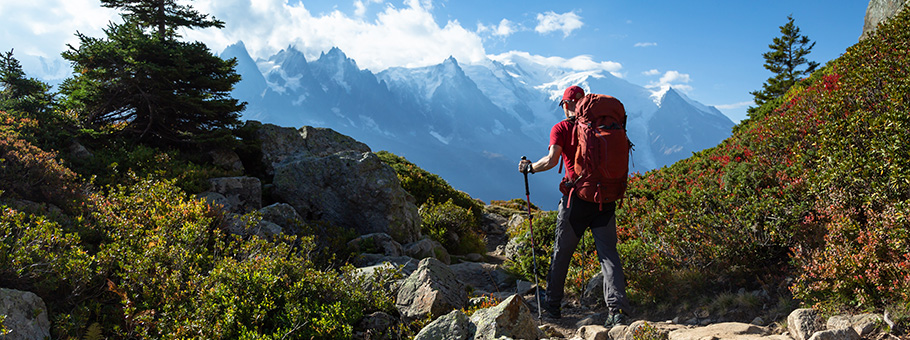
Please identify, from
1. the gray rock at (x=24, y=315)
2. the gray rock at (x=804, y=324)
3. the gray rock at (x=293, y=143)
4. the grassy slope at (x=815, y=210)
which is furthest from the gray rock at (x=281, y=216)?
the gray rock at (x=804, y=324)

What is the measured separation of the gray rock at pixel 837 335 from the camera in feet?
12.6

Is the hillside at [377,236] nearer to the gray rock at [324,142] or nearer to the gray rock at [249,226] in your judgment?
the gray rock at [249,226]

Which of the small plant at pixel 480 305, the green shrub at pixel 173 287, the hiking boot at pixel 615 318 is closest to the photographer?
the green shrub at pixel 173 287

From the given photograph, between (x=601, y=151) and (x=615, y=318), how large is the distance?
198 cm

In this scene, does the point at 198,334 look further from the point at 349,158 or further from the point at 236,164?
the point at 236,164

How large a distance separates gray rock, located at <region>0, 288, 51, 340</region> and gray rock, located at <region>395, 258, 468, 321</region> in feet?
11.6

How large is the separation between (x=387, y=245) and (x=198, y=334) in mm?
4667

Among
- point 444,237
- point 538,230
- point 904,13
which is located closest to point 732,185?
point 538,230

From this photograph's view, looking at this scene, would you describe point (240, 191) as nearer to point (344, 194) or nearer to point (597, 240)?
point (344, 194)

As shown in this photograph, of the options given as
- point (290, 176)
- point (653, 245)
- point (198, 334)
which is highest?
point (290, 176)

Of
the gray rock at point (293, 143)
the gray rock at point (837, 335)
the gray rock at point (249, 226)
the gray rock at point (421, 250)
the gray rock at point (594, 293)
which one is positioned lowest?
the gray rock at point (837, 335)

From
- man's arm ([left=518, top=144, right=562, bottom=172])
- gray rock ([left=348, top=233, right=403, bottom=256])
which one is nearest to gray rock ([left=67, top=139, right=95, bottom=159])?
gray rock ([left=348, top=233, right=403, bottom=256])

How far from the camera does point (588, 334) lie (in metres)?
4.97

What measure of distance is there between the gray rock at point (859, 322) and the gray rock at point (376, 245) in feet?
21.8
